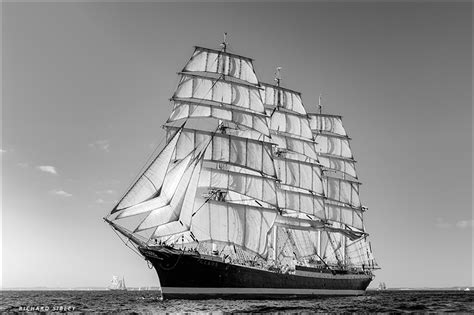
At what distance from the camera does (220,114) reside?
7025 centimetres

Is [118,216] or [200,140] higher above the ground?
[200,140]

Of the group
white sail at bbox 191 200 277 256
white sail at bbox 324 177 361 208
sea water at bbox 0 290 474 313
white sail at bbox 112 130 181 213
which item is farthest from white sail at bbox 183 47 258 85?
sea water at bbox 0 290 474 313

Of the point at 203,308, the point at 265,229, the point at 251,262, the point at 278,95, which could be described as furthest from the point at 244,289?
the point at 278,95

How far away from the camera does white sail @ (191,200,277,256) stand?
62.8 m

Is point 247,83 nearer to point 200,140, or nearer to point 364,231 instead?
point 200,140

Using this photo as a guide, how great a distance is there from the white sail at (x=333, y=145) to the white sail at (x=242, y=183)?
2811cm

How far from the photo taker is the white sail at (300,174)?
8431 cm

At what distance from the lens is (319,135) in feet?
323

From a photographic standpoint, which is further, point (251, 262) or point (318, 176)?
point (318, 176)

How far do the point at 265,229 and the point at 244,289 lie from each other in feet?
35.8

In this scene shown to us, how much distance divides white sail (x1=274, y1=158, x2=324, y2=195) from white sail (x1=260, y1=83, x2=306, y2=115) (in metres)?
9.72

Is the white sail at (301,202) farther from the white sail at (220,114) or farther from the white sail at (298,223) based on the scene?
the white sail at (220,114)

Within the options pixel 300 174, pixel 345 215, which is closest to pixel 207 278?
pixel 300 174

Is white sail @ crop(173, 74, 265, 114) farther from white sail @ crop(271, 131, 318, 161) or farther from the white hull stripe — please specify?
the white hull stripe
